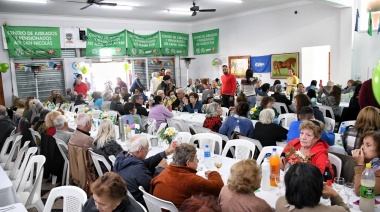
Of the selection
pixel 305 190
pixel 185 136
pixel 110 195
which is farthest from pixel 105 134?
pixel 305 190

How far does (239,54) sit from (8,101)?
847 centimetres

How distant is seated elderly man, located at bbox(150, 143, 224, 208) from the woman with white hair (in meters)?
1.93

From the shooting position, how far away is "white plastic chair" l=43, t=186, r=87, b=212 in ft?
8.58

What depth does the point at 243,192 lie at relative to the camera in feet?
6.99

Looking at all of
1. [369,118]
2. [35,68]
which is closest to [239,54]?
[35,68]

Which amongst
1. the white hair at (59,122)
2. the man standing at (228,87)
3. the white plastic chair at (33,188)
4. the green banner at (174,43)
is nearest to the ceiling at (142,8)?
the green banner at (174,43)

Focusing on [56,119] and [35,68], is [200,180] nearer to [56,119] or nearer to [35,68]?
[56,119]

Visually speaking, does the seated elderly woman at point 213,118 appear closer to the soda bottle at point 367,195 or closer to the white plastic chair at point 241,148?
the white plastic chair at point 241,148

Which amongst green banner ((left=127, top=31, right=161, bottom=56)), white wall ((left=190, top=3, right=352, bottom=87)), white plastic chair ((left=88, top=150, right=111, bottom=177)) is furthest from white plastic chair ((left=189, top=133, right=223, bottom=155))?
green banner ((left=127, top=31, right=161, bottom=56))

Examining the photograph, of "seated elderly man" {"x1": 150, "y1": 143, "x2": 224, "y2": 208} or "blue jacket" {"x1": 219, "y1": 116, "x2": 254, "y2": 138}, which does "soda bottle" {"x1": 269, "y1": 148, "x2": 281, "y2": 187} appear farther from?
"blue jacket" {"x1": 219, "y1": 116, "x2": 254, "y2": 138}

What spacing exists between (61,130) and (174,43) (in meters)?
9.63

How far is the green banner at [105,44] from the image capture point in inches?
455

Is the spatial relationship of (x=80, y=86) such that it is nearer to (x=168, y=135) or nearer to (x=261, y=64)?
(x=261, y=64)

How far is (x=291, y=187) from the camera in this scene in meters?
1.88
